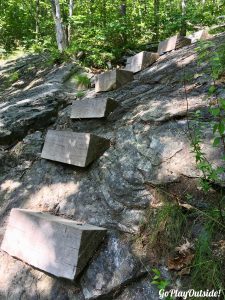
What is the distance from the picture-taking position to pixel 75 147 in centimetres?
369

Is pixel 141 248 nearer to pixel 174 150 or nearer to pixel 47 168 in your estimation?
pixel 174 150

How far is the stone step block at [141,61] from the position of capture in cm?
638

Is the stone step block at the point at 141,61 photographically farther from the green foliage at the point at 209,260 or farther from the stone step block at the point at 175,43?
the green foliage at the point at 209,260

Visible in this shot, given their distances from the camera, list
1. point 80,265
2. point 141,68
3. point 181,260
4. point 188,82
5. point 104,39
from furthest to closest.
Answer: point 104,39 < point 141,68 < point 188,82 < point 80,265 < point 181,260

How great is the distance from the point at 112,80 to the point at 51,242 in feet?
11.4

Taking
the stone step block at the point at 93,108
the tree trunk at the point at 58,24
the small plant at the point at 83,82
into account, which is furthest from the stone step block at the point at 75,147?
the tree trunk at the point at 58,24

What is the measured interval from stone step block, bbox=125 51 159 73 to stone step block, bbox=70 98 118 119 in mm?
2082

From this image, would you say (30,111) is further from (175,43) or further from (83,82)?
(175,43)

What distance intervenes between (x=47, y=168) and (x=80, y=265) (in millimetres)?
1742

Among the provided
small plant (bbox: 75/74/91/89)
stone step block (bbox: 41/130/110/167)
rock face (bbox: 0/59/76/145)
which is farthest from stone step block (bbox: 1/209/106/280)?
small plant (bbox: 75/74/91/89)

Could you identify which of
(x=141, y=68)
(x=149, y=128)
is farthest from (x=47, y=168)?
(x=141, y=68)

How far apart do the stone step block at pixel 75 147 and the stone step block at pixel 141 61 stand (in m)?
3.07

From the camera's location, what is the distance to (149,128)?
12.1ft

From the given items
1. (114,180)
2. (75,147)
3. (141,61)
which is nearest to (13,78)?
(141,61)
